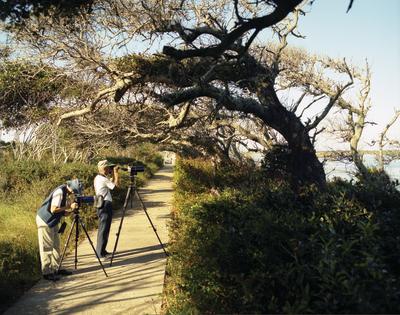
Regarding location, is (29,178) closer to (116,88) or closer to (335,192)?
(116,88)

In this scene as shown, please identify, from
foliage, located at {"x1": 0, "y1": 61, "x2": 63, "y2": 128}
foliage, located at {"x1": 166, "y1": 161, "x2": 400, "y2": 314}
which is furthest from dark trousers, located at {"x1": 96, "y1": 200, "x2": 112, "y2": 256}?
foliage, located at {"x1": 0, "y1": 61, "x2": 63, "y2": 128}

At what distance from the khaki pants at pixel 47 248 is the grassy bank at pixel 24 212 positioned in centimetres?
29

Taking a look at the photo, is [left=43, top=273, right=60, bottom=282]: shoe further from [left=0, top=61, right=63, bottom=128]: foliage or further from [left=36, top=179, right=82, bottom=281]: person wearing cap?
[left=0, top=61, right=63, bottom=128]: foliage

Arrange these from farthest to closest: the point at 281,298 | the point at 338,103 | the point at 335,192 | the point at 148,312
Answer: the point at 338,103
the point at 335,192
the point at 148,312
the point at 281,298

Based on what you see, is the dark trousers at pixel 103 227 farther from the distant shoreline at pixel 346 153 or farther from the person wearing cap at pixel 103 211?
the distant shoreline at pixel 346 153

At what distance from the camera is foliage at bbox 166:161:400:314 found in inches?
113

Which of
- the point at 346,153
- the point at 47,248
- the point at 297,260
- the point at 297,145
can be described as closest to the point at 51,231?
the point at 47,248

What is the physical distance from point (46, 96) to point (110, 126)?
3.27 metres

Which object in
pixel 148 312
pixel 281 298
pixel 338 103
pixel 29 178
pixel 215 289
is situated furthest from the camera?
pixel 338 103

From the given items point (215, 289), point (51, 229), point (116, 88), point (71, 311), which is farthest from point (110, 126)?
point (215, 289)

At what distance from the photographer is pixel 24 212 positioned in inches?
467

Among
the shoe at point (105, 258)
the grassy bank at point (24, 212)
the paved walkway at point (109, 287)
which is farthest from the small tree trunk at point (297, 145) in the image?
the grassy bank at point (24, 212)

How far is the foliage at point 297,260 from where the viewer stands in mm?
2873

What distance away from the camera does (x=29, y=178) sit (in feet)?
52.4
